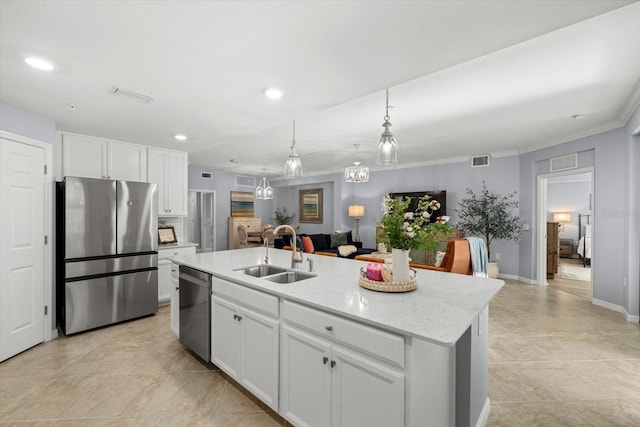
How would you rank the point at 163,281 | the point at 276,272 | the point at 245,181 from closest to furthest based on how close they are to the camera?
1. the point at 276,272
2. the point at 163,281
3. the point at 245,181

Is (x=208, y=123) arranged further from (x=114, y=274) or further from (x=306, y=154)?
(x=306, y=154)

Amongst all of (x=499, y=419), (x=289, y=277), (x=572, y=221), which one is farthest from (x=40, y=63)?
(x=572, y=221)

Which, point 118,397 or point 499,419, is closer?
point 499,419

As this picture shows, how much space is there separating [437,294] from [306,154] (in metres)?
4.84

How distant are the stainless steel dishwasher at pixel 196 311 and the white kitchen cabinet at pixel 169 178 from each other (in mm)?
2154

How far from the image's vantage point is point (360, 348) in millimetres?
1411

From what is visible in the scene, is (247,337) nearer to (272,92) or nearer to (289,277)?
(289,277)

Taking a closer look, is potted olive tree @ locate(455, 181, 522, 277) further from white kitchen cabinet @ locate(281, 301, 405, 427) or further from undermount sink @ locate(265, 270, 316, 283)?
white kitchen cabinet @ locate(281, 301, 405, 427)

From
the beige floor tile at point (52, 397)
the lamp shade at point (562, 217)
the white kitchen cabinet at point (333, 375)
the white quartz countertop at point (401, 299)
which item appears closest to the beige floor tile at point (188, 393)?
the beige floor tile at point (52, 397)

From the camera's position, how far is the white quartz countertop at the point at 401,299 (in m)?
1.29

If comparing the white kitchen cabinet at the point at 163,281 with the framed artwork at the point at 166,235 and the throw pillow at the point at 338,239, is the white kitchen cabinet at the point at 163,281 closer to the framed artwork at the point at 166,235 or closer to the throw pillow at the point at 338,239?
the framed artwork at the point at 166,235

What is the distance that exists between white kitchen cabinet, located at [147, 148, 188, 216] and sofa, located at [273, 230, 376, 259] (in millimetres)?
2053

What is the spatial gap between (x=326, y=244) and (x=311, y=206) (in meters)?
2.96

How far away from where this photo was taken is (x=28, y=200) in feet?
9.77
